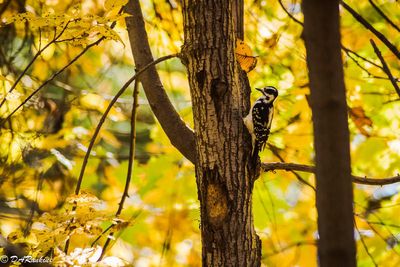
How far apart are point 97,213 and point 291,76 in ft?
6.23

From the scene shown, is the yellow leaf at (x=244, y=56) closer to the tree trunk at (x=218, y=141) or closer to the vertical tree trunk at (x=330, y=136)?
the tree trunk at (x=218, y=141)

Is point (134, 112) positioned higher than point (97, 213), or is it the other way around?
point (134, 112)

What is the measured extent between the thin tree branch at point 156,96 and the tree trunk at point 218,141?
0.38 meters

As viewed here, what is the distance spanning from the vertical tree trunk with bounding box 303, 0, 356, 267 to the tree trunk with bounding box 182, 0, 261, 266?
1.20 metres

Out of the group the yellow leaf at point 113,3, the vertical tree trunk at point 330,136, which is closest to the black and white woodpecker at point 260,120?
the yellow leaf at point 113,3

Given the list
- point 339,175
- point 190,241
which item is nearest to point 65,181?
point 190,241

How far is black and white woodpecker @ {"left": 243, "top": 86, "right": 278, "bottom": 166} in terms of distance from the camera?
7.53ft

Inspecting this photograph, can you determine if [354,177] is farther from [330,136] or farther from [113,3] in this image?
[330,136]

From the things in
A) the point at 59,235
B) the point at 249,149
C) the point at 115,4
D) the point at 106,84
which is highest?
the point at 106,84

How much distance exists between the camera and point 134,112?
295 cm

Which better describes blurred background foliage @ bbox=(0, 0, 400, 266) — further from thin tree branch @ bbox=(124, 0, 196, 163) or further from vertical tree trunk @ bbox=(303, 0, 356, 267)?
vertical tree trunk @ bbox=(303, 0, 356, 267)

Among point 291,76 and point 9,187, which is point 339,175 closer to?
point 291,76

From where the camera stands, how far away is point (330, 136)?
1.00 m

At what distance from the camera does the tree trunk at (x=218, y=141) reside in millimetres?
2221
